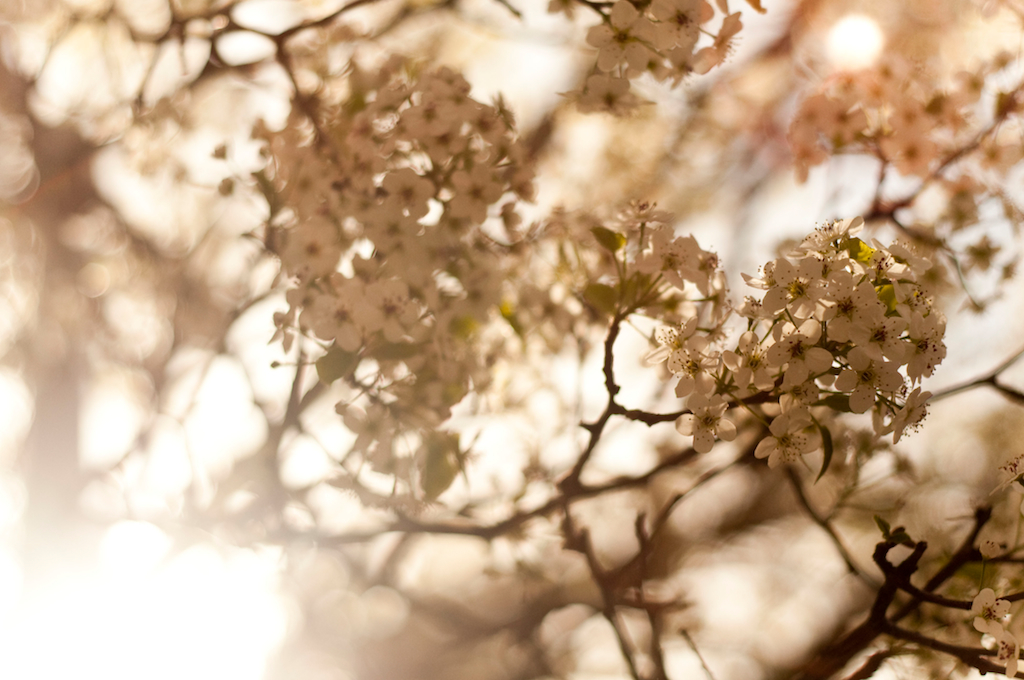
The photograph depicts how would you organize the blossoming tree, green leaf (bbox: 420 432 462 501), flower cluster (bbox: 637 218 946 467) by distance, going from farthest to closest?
green leaf (bbox: 420 432 462 501) < the blossoming tree < flower cluster (bbox: 637 218 946 467)

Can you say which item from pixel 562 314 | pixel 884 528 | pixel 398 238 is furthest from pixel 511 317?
pixel 884 528

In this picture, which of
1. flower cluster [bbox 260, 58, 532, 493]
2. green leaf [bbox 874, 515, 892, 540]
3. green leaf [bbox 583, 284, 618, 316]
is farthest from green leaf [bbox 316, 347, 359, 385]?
green leaf [bbox 874, 515, 892, 540]

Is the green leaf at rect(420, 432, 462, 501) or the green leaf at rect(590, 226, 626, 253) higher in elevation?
the green leaf at rect(590, 226, 626, 253)

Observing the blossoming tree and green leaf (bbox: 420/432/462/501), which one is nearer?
the blossoming tree

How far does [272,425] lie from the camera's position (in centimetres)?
93

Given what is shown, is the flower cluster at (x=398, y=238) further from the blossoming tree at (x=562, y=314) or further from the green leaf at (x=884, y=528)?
the green leaf at (x=884, y=528)

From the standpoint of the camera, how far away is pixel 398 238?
2.06 feet

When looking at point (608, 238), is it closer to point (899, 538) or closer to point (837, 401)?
point (837, 401)

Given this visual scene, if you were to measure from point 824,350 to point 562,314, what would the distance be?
0.42 m

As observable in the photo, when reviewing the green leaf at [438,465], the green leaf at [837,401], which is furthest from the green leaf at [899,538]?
the green leaf at [438,465]

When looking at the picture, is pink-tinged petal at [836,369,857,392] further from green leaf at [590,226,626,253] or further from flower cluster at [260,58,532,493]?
flower cluster at [260,58,532,493]

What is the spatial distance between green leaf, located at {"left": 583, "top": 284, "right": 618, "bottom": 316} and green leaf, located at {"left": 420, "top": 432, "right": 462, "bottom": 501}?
24 centimetres

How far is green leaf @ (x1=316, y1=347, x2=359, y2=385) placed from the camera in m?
0.60

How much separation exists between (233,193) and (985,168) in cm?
110
